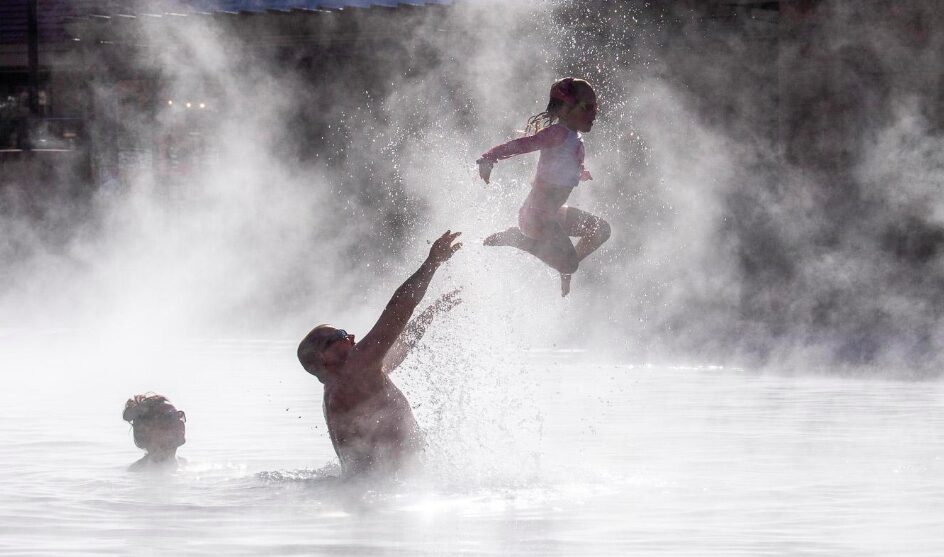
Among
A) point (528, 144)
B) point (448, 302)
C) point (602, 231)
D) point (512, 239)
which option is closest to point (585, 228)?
point (602, 231)

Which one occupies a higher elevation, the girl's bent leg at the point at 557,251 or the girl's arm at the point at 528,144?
the girl's arm at the point at 528,144

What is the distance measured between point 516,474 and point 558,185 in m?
1.74

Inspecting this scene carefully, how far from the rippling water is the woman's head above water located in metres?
0.21

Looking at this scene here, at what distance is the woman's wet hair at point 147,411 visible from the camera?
29.8ft

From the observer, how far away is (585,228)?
28.2ft

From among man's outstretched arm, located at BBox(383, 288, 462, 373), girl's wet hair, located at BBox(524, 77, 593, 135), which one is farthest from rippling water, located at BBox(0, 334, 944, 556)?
girl's wet hair, located at BBox(524, 77, 593, 135)

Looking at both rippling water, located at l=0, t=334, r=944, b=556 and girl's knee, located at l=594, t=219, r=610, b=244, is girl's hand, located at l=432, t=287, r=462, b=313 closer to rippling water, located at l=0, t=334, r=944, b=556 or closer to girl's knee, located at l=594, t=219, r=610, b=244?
girl's knee, located at l=594, t=219, r=610, b=244

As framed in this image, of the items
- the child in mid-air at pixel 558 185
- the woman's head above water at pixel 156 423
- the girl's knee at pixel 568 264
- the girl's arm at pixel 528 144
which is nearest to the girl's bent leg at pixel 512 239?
the child in mid-air at pixel 558 185

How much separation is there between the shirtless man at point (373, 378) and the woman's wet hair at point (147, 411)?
1136 millimetres

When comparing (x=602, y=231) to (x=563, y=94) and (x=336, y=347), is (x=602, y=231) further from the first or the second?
(x=336, y=347)

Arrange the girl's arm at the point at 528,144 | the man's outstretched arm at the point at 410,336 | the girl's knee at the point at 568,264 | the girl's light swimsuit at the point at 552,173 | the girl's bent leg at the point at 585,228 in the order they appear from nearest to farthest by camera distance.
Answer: the girl's arm at the point at 528,144 < the girl's light swimsuit at the point at 552,173 < the girl's knee at the point at 568,264 < the girl's bent leg at the point at 585,228 < the man's outstretched arm at the point at 410,336

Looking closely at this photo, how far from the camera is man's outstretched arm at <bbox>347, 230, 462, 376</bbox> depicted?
769 cm

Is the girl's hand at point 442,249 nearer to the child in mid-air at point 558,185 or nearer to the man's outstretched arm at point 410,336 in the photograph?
the child in mid-air at point 558,185

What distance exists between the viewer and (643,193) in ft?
69.1
